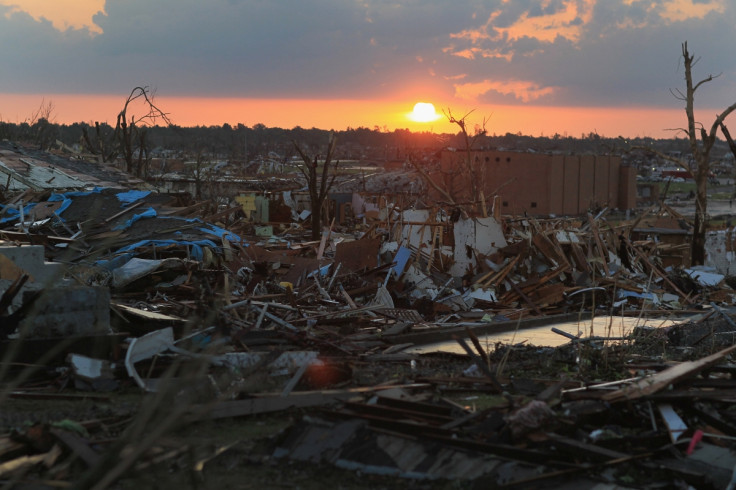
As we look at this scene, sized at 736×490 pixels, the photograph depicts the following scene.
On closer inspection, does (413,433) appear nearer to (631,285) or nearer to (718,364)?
(718,364)

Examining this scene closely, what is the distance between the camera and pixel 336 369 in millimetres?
7027

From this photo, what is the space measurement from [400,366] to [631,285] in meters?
10.5

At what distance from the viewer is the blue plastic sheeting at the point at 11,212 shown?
51.5ft

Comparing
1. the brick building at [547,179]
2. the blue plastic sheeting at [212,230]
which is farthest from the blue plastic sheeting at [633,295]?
the brick building at [547,179]

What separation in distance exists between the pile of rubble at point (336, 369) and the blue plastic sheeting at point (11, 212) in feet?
0.23

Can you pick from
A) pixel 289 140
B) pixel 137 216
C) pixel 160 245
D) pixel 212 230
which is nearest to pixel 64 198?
pixel 137 216

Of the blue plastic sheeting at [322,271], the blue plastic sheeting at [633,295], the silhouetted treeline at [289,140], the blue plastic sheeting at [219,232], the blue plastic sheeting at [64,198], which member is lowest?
the blue plastic sheeting at [633,295]

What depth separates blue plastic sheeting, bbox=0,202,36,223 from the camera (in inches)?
619

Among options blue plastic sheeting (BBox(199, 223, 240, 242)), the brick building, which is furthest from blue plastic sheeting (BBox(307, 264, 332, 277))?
the brick building

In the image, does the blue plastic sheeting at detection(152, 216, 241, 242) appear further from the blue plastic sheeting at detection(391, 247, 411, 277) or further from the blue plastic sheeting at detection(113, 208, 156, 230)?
the blue plastic sheeting at detection(391, 247, 411, 277)

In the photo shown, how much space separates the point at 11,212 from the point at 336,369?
11.7m

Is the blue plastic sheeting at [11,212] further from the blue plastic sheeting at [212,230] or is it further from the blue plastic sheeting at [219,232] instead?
the blue plastic sheeting at [219,232]

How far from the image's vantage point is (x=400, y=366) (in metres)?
8.02

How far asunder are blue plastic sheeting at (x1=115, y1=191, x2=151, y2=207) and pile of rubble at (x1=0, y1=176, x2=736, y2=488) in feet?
4.51
